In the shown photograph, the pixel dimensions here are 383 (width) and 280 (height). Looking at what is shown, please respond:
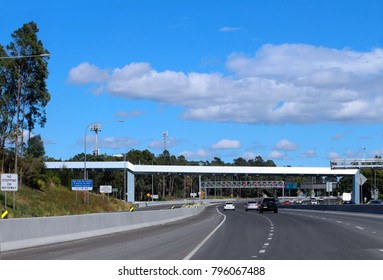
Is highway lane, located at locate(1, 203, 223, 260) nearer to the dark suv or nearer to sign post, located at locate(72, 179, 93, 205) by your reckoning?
sign post, located at locate(72, 179, 93, 205)

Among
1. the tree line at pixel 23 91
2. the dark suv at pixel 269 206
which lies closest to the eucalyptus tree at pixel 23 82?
the tree line at pixel 23 91

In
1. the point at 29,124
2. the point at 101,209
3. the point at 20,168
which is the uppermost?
the point at 29,124

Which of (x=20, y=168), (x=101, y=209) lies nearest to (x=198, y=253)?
(x=20, y=168)

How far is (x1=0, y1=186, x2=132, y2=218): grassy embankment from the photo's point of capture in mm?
52616

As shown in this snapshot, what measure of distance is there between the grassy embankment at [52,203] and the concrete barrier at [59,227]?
14951 mm

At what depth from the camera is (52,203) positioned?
2507 inches

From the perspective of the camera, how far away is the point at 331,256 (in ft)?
56.6

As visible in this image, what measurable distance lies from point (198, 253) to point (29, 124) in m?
55.6

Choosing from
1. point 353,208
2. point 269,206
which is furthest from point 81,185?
point 353,208

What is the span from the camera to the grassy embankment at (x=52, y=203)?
5262cm

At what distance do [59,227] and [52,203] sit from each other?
4176 cm

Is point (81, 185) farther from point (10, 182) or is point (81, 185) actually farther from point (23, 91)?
point (10, 182)

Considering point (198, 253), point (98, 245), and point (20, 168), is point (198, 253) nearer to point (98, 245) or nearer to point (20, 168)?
point (98, 245)

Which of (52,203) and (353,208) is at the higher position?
(52,203)
